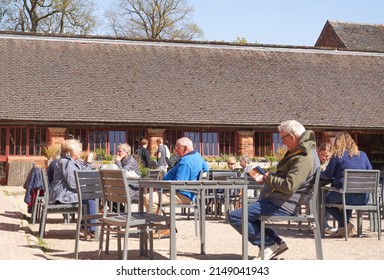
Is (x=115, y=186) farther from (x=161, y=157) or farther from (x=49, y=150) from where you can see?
(x=49, y=150)

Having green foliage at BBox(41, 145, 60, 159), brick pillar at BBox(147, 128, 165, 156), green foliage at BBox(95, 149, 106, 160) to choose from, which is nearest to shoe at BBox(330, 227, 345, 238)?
green foliage at BBox(41, 145, 60, 159)

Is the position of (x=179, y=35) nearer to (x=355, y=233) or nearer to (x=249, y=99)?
(x=249, y=99)

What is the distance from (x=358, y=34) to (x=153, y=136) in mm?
18244

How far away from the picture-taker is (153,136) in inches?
1078

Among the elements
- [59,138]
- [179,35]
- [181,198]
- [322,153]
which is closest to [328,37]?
[179,35]

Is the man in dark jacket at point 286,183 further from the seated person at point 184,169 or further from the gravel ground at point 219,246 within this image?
the seated person at point 184,169

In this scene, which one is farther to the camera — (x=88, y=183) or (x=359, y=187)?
(x=359, y=187)

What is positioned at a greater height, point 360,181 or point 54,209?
point 360,181

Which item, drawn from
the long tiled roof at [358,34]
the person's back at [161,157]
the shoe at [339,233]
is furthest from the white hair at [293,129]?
the long tiled roof at [358,34]

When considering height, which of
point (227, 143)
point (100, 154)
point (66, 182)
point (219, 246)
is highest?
point (227, 143)

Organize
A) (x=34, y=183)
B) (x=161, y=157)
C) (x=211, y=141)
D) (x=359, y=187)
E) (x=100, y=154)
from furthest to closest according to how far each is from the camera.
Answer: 1. (x=211, y=141)
2. (x=100, y=154)
3. (x=161, y=157)
4. (x=34, y=183)
5. (x=359, y=187)

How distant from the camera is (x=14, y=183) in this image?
2562 cm

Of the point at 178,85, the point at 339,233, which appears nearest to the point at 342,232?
the point at 339,233

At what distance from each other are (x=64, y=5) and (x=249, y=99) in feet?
67.1
